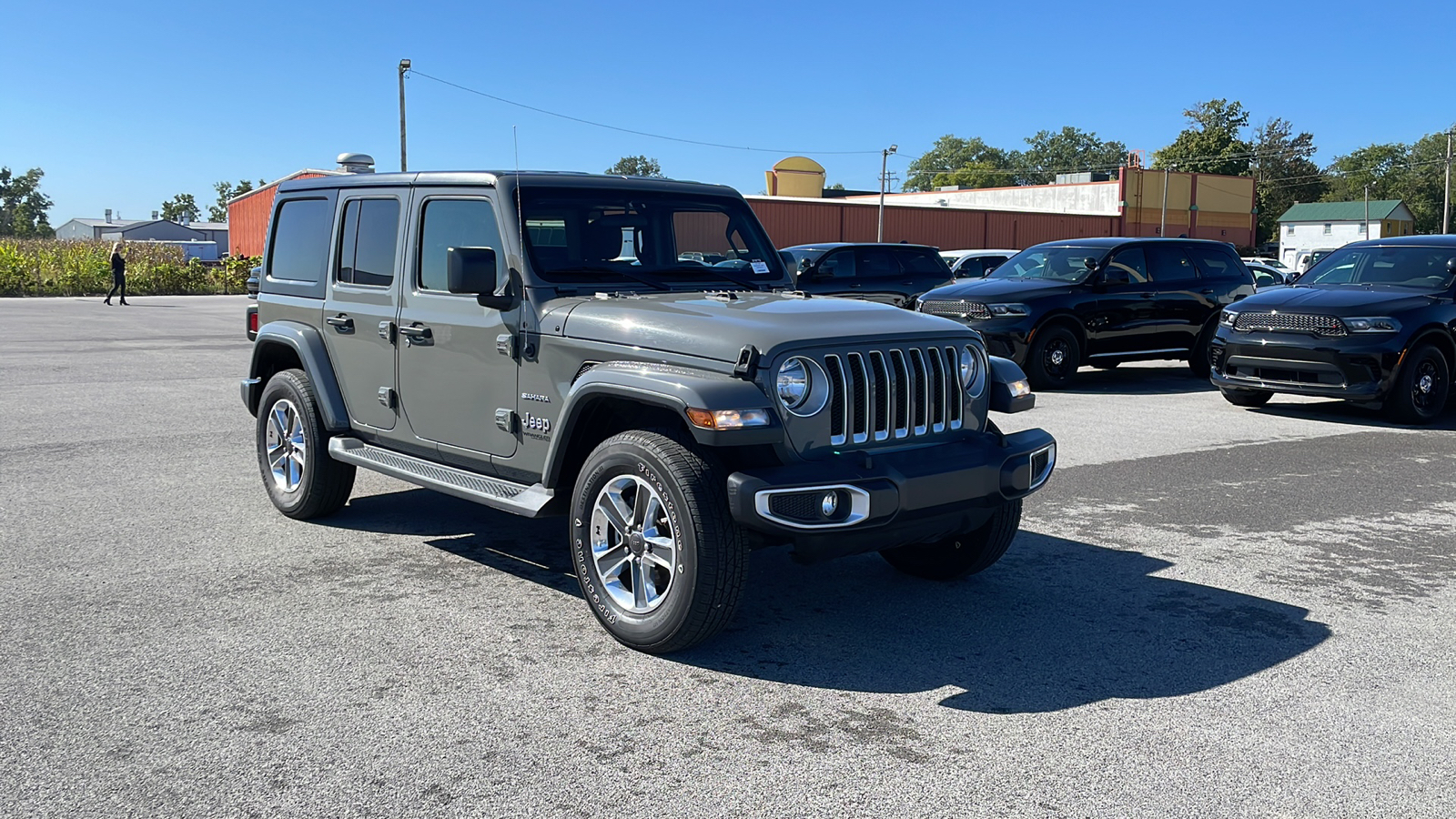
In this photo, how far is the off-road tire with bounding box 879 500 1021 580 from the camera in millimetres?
5367

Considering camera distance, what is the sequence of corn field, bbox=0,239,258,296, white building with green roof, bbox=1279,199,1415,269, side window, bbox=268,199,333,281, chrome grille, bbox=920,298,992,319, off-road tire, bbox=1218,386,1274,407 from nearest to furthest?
side window, bbox=268,199,333,281, off-road tire, bbox=1218,386,1274,407, chrome grille, bbox=920,298,992,319, corn field, bbox=0,239,258,296, white building with green roof, bbox=1279,199,1415,269

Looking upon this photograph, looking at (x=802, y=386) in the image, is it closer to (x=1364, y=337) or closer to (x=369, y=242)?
(x=369, y=242)

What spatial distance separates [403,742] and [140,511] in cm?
402

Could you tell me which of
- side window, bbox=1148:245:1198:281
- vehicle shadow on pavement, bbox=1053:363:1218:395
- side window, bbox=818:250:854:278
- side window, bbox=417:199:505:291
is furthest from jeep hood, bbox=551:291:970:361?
side window, bbox=818:250:854:278

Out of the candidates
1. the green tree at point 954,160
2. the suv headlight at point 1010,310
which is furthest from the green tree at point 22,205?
the suv headlight at point 1010,310

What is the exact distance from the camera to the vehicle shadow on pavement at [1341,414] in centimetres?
1132

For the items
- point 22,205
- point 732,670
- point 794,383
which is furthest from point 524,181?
point 22,205

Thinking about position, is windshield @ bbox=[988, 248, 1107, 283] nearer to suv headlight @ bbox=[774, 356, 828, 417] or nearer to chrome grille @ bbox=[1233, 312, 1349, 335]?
chrome grille @ bbox=[1233, 312, 1349, 335]

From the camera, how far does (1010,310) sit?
45.1 ft

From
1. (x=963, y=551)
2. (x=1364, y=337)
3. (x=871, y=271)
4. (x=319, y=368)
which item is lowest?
(x=963, y=551)

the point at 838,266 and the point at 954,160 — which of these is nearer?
the point at 838,266

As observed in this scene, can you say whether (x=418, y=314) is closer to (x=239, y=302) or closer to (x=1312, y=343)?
(x=1312, y=343)

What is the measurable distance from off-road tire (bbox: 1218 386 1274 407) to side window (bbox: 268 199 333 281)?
367 inches

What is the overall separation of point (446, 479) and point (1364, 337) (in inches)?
357
